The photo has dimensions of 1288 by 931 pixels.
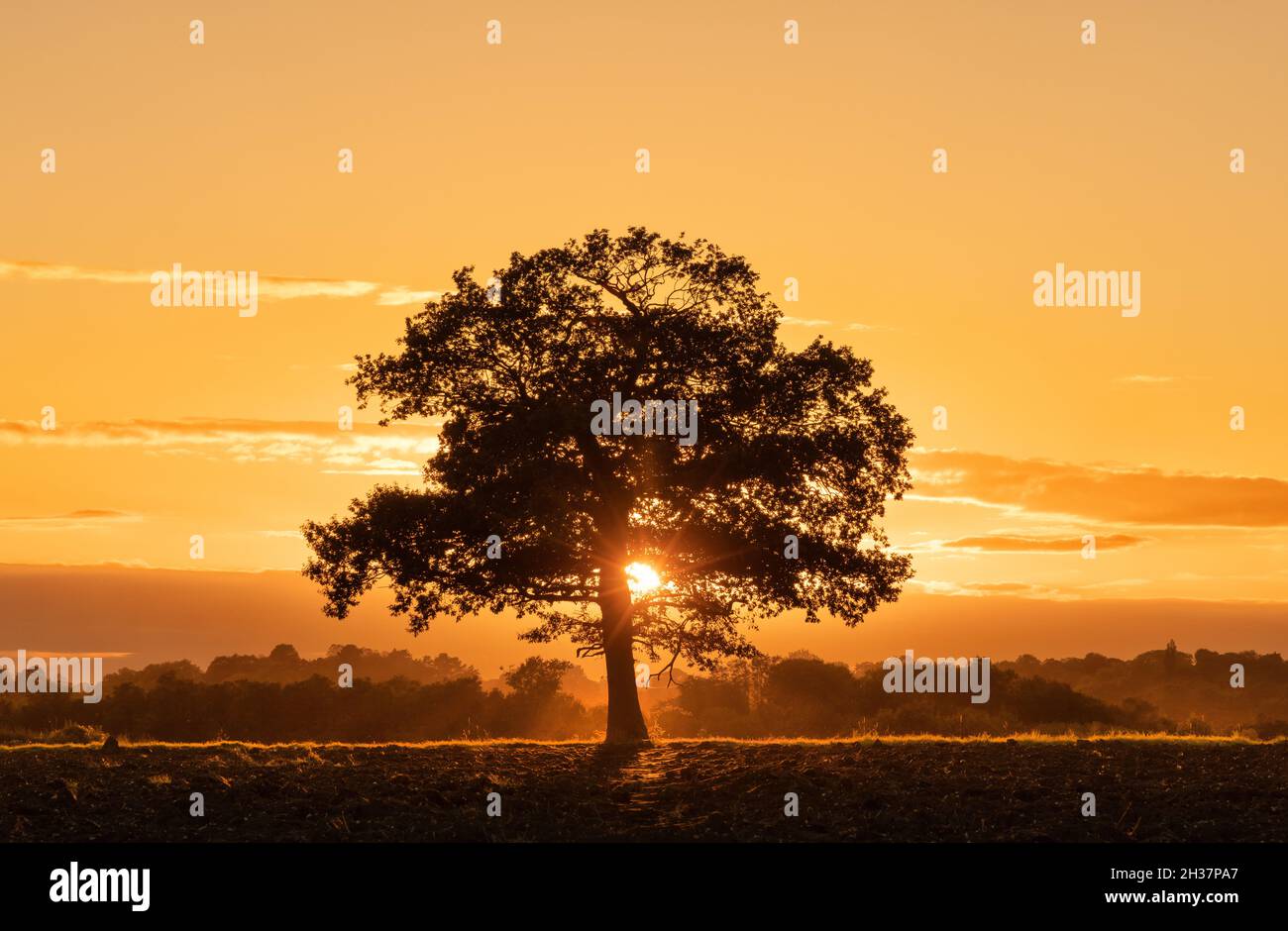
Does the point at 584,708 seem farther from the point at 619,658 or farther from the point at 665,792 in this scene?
the point at 665,792

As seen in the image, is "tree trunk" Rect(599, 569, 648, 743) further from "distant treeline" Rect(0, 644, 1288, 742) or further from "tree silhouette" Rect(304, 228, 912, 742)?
→ "distant treeline" Rect(0, 644, 1288, 742)

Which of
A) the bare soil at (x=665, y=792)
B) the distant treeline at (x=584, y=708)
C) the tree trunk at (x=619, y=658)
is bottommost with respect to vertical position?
the distant treeline at (x=584, y=708)

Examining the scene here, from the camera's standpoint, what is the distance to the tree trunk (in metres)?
35.0

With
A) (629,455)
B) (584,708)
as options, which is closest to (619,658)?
(629,455)

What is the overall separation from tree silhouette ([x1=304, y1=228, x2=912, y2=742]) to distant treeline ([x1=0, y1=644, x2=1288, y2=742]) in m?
37.9

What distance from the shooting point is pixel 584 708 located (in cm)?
10344

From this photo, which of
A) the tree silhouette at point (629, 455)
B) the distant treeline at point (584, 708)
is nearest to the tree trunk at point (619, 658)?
the tree silhouette at point (629, 455)

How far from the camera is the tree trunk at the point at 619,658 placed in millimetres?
35031

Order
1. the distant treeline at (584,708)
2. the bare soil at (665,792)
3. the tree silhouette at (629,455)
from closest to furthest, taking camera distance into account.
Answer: the bare soil at (665,792)
the tree silhouette at (629,455)
the distant treeline at (584,708)

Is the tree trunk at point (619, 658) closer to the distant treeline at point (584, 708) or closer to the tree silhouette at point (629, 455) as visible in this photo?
the tree silhouette at point (629, 455)

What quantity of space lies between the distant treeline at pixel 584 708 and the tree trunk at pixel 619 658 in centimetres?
3657

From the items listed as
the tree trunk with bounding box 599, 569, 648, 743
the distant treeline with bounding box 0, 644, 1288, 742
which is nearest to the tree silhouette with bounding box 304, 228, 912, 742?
the tree trunk with bounding box 599, 569, 648, 743

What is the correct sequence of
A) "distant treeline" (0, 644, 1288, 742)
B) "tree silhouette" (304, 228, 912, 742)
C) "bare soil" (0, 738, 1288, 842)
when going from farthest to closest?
1. "distant treeline" (0, 644, 1288, 742)
2. "tree silhouette" (304, 228, 912, 742)
3. "bare soil" (0, 738, 1288, 842)
